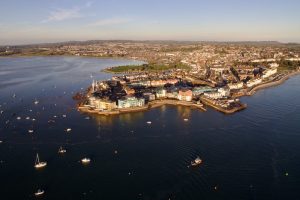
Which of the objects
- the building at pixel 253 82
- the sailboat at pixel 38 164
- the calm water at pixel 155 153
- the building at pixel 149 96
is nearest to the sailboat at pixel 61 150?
the calm water at pixel 155 153

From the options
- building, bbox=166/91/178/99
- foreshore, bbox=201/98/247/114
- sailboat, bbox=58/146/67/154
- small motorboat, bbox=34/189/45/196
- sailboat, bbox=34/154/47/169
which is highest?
building, bbox=166/91/178/99

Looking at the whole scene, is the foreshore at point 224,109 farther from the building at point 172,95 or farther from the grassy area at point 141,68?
the grassy area at point 141,68

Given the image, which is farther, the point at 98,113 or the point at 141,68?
the point at 141,68

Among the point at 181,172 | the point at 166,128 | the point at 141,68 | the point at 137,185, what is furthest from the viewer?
the point at 141,68

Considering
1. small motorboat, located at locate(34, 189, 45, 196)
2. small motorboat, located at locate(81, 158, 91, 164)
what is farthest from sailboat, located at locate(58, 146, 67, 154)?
small motorboat, located at locate(34, 189, 45, 196)

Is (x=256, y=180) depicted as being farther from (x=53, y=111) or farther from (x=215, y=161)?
(x=53, y=111)

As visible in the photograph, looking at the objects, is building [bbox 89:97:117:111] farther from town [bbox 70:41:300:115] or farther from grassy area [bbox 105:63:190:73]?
grassy area [bbox 105:63:190:73]

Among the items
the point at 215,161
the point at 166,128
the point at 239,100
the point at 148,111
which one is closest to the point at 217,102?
the point at 239,100

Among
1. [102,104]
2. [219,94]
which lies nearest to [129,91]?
[102,104]
